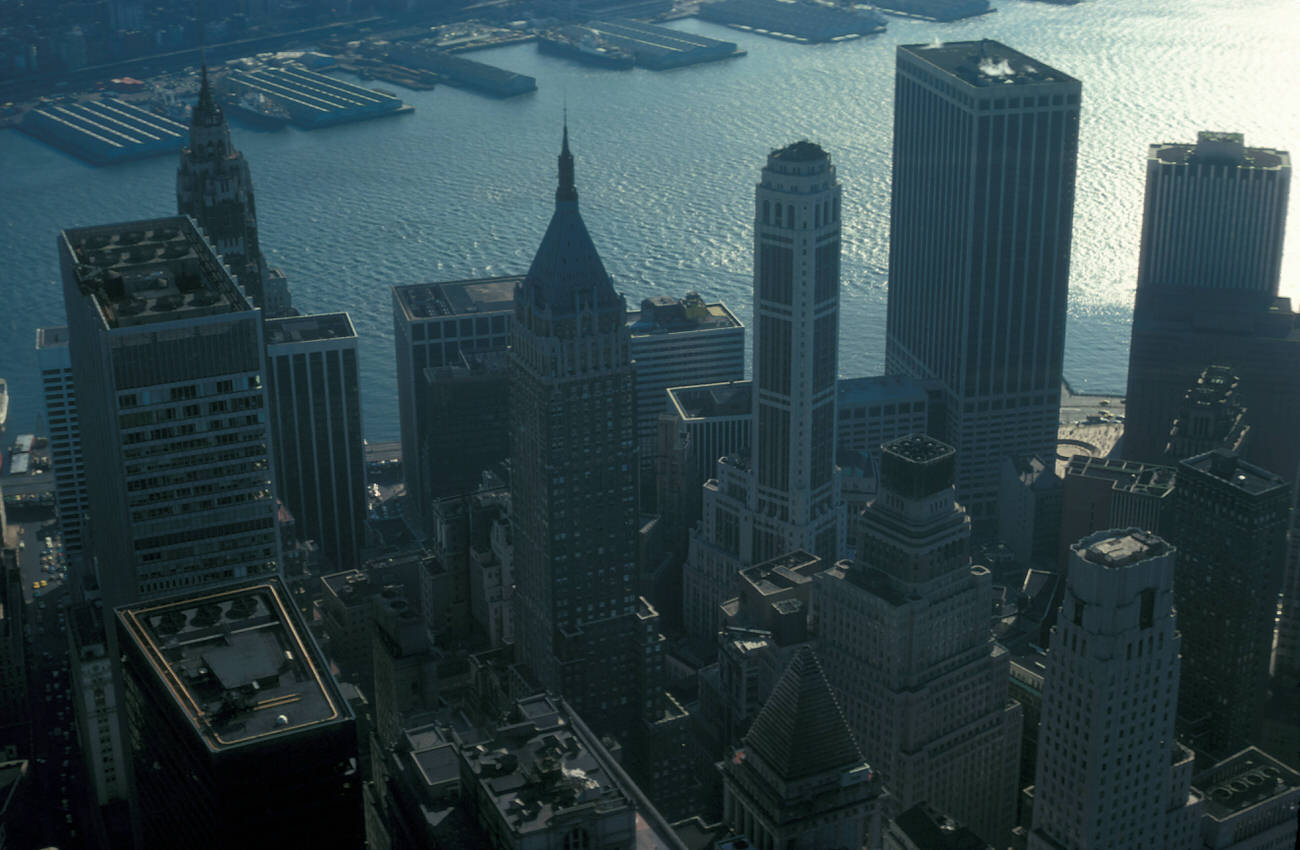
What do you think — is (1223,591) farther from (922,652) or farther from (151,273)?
(151,273)

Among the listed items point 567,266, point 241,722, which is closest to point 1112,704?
point 567,266

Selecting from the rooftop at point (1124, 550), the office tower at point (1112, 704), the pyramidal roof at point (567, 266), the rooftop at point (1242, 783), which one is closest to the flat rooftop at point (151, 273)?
the pyramidal roof at point (567, 266)

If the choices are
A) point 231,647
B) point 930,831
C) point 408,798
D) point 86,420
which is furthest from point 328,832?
point 86,420

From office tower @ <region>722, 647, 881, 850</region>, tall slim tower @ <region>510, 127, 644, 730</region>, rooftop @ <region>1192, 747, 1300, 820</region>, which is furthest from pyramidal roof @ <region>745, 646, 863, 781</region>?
tall slim tower @ <region>510, 127, 644, 730</region>

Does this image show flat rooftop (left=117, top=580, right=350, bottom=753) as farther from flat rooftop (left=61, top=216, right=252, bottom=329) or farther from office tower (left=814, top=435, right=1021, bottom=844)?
office tower (left=814, top=435, right=1021, bottom=844)

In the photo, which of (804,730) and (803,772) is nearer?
(803,772)

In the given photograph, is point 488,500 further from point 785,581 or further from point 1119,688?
point 1119,688
